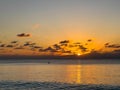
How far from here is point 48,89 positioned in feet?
166

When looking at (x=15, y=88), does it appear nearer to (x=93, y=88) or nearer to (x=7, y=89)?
(x=7, y=89)

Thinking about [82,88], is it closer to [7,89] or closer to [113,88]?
[113,88]

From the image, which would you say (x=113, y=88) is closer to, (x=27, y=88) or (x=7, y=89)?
(x=27, y=88)

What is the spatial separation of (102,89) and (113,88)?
11.5 feet

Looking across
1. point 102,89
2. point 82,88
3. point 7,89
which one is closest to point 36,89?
point 7,89

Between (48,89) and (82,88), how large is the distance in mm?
7177

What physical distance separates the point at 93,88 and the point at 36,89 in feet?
37.5

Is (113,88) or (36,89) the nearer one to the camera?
(36,89)

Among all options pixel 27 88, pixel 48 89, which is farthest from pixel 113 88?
pixel 27 88

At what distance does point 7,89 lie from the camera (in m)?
50.1

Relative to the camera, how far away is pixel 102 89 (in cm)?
5150

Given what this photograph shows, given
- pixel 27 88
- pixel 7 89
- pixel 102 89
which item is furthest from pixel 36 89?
pixel 102 89

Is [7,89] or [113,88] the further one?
[113,88]

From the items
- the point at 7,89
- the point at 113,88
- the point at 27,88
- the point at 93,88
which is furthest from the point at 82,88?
the point at 7,89
